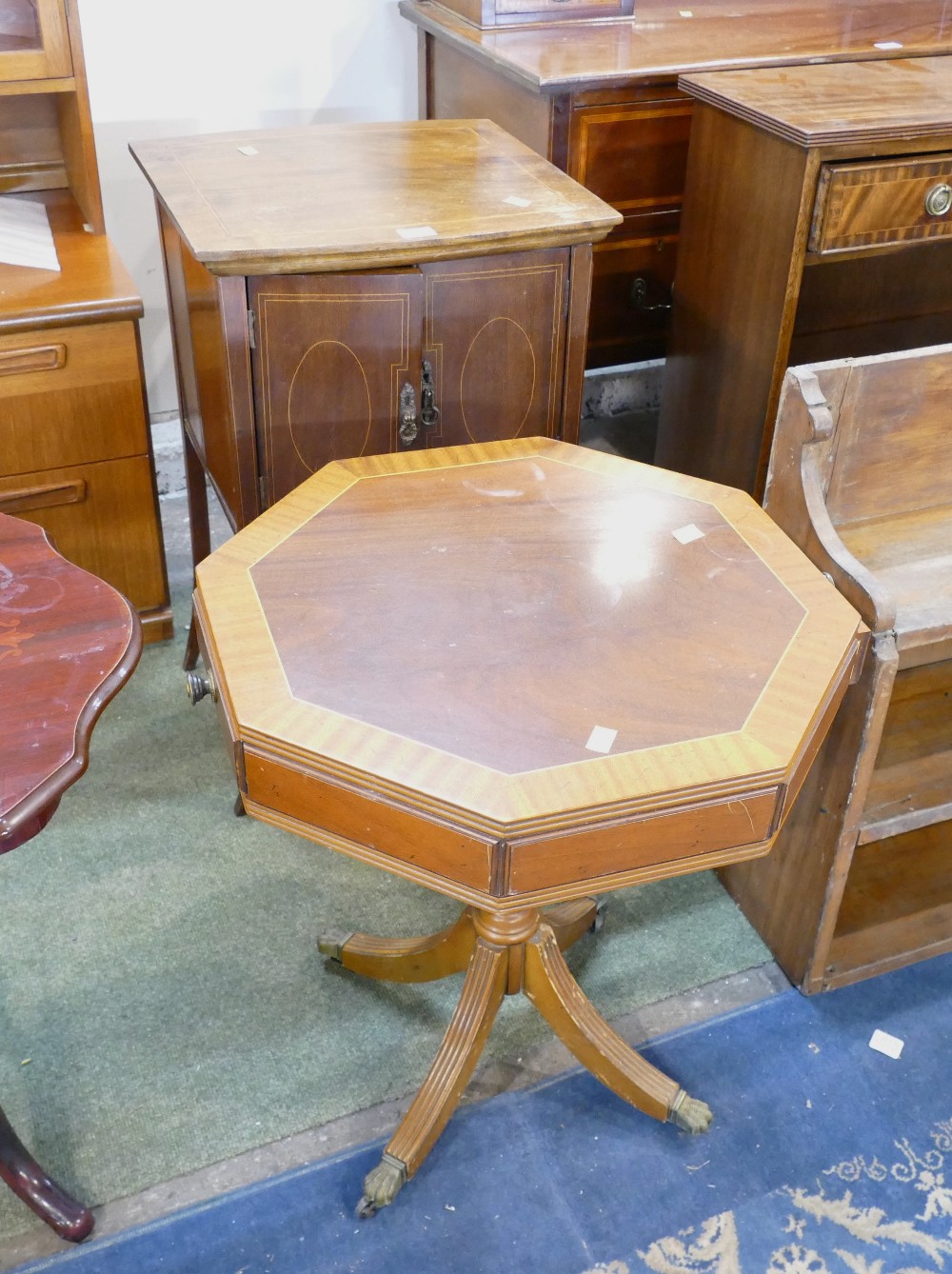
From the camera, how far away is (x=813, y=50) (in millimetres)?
2684

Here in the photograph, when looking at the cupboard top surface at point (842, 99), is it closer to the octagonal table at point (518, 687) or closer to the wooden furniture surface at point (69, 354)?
the octagonal table at point (518, 687)

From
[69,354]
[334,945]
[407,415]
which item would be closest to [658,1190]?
[334,945]

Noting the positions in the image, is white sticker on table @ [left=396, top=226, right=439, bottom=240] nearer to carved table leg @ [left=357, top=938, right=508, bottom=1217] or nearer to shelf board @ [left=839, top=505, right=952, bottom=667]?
shelf board @ [left=839, top=505, right=952, bottom=667]

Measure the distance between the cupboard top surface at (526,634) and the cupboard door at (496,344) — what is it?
1.00 feet

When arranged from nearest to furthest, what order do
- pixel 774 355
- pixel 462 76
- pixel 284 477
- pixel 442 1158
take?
pixel 442 1158 → pixel 284 477 → pixel 774 355 → pixel 462 76

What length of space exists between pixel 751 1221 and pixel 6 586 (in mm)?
1274

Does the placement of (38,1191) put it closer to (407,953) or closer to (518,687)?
(407,953)

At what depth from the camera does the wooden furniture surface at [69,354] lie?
7.15ft

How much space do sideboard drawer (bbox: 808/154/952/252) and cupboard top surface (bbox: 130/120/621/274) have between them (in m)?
0.44

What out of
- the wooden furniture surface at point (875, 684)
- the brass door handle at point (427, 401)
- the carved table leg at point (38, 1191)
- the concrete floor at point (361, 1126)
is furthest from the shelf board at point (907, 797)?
the carved table leg at point (38, 1191)

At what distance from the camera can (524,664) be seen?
1.40 meters

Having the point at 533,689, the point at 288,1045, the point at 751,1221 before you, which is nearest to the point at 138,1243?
the point at 288,1045

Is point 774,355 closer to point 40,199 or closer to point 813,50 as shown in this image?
point 813,50

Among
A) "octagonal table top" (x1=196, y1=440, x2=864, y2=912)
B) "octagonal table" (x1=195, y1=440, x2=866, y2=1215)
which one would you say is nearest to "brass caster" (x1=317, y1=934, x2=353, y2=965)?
"octagonal table" (x1=195, y1=440, x2=866, y2=1215)
